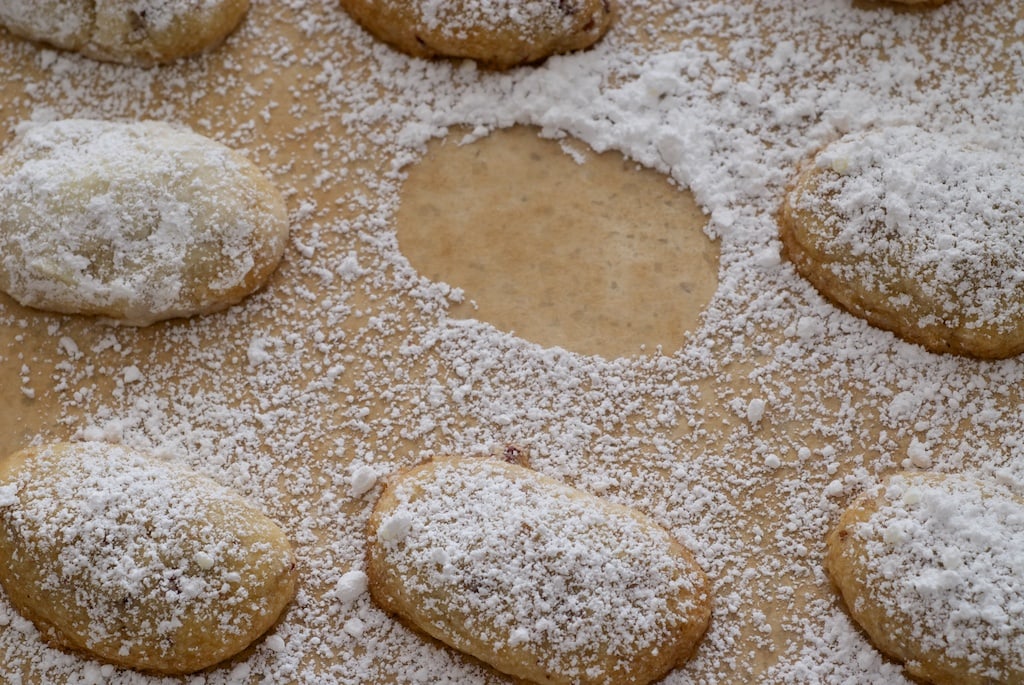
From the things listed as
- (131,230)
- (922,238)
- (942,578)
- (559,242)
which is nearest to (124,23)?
(131,230)

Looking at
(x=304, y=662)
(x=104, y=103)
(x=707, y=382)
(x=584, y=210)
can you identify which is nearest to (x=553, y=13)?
(x=584, y=210)

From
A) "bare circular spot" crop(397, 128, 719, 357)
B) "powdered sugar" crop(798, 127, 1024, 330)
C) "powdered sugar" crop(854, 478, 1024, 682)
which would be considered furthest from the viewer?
"bare circular spot" crop(397, 128, 719, 357)

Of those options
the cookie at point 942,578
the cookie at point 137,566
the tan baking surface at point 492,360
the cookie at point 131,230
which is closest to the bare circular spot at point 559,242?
the tan baking surface at point 492,360

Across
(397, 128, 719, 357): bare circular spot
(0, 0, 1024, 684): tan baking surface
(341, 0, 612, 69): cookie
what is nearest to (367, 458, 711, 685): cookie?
(0, 0, 1024, 684): tan baking surface

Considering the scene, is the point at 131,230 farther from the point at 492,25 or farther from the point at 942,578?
the point at 942,578

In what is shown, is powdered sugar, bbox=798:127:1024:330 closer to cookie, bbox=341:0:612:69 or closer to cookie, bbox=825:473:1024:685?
cookie, bbox=825:473:1024:685

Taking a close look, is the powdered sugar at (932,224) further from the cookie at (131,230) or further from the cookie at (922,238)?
the cookie at (131,230)
